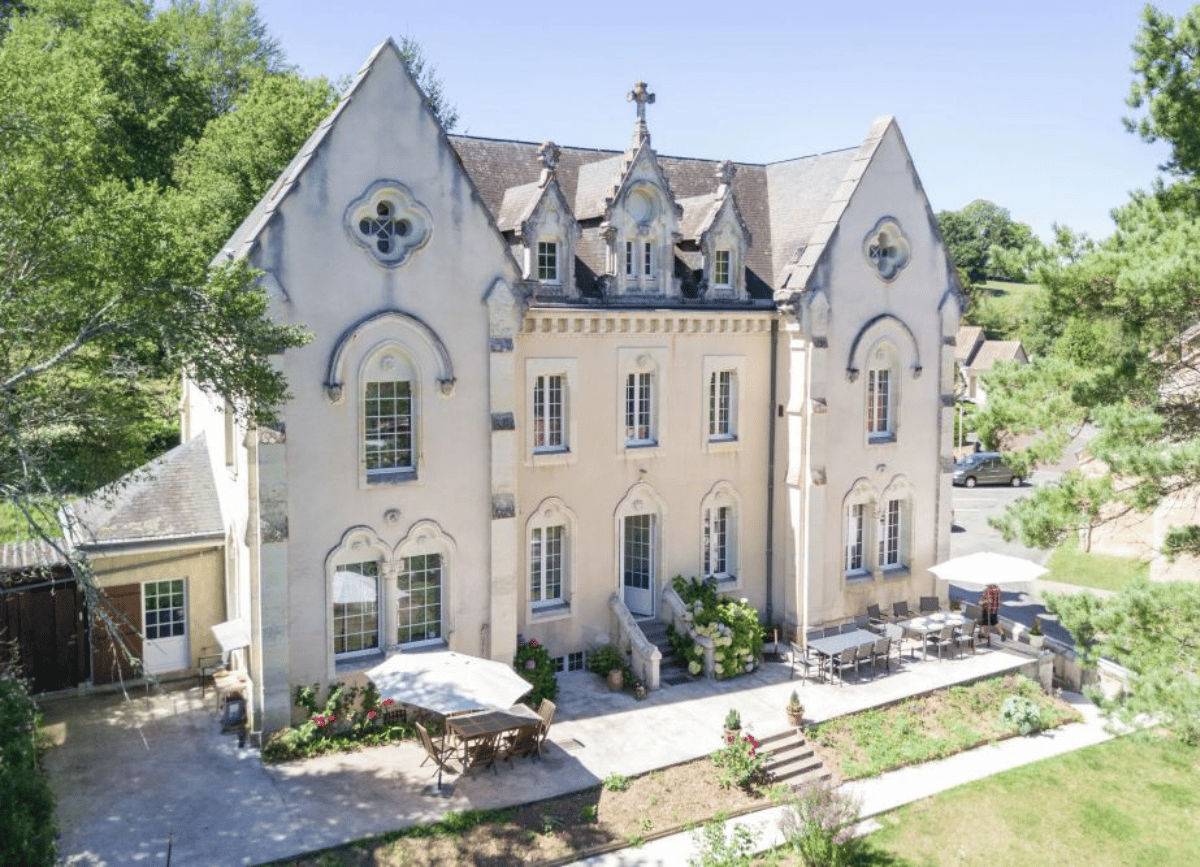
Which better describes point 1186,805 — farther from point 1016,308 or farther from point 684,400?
point 1016,308

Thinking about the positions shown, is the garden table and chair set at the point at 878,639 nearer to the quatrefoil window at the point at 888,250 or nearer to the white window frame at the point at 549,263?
the quatrefoil window at the point at 888,250

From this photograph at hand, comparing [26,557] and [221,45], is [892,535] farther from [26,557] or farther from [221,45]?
[221,45]

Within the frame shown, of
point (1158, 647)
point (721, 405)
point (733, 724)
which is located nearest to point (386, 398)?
point (721, 405)

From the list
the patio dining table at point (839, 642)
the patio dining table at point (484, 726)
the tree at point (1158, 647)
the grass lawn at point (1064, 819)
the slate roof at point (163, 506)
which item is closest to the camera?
the tree at point (1158, 647)

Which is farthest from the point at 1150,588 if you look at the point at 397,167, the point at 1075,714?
the point at 397,167

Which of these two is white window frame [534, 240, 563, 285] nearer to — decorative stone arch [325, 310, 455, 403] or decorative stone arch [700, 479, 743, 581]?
decorative stone arch [325, 310, 455, 403]

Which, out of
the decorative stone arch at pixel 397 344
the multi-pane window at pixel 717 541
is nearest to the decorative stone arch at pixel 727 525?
the multi-pane window at pixel 717 541

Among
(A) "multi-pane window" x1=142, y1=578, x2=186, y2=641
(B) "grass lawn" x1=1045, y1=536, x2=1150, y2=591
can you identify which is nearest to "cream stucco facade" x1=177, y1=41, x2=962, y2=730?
(A) "multi-pane window" x1=142, y1=578, x2=186, y2=641
